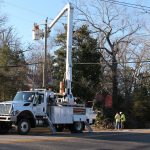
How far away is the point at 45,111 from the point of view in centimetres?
3102

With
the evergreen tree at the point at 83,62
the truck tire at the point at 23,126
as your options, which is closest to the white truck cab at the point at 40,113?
the truck tire at the point at 23,126

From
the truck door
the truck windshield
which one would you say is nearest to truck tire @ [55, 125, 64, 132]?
the truck door

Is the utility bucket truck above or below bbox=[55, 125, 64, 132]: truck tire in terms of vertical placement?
above

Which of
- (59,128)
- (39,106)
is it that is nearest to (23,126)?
(39,106)

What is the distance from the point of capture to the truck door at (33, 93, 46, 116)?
3055 cm

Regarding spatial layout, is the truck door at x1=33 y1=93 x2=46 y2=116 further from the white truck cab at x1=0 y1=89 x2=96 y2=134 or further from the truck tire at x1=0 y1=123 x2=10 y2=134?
the truck tire at x1=0 y1=123 x2=10 y2=134

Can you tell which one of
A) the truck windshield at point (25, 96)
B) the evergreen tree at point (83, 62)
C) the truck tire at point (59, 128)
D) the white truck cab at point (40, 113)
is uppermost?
the evergreen tree at point (83, 62)

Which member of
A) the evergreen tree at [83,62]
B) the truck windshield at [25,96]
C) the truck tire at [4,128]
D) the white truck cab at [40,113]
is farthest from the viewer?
the evergreen tree at [83,62]

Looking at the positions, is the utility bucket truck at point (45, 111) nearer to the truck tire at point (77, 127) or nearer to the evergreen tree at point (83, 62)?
the truck tire at point (77, 127)

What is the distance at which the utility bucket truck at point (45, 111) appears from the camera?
29.0m

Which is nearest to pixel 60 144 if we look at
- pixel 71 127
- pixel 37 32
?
pixel 71 127

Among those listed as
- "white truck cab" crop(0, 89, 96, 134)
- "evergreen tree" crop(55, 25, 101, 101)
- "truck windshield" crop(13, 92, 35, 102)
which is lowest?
"white truck cab" crop(0, 89, 96, 134)

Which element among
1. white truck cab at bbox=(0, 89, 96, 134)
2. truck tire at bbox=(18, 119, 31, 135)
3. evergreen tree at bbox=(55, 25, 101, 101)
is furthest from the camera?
evergreen tree at bbox=(55, 25, 101, 101)

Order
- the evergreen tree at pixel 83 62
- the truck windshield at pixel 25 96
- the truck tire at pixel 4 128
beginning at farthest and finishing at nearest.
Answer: the evergreen tree at pixel 83 62 → the truck windshield at pixel 25 96 → the truck tire at pixel 4 128
